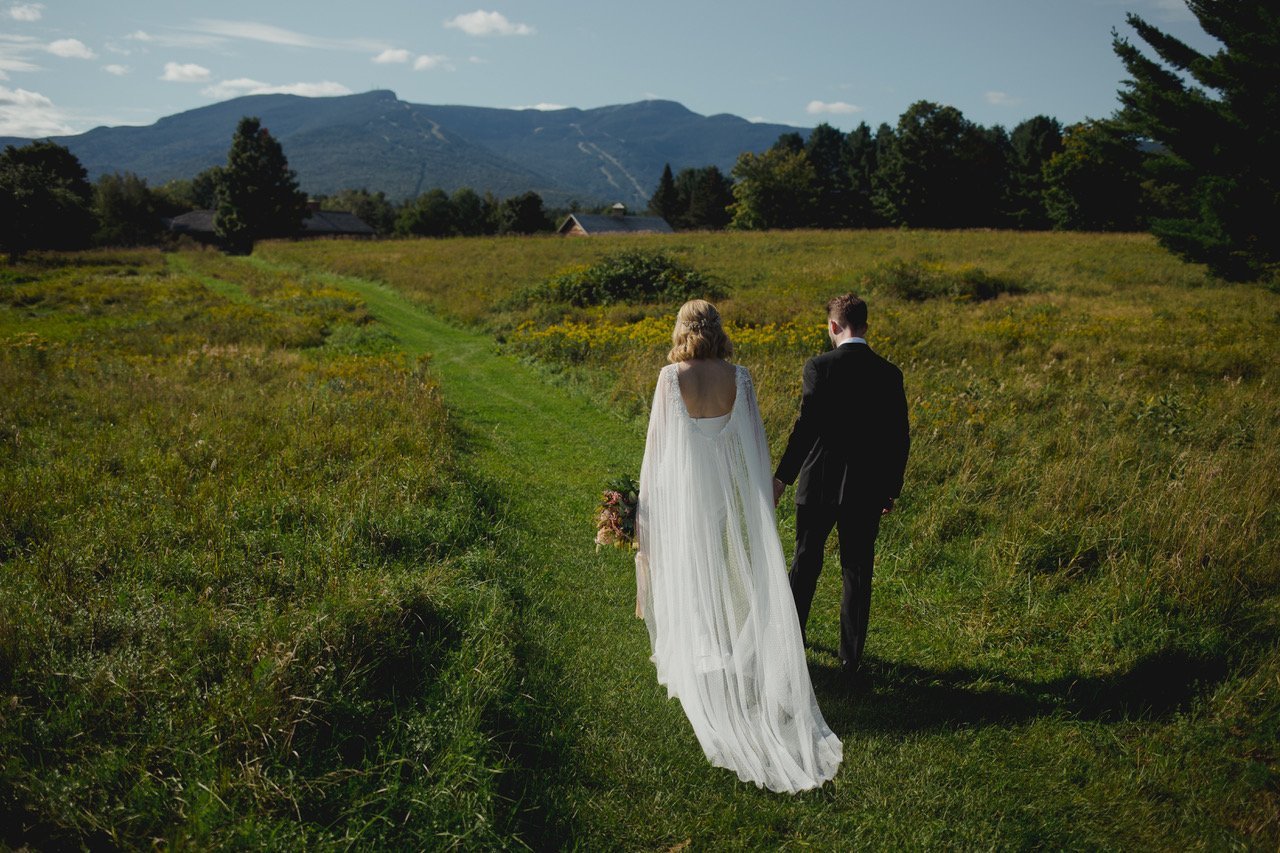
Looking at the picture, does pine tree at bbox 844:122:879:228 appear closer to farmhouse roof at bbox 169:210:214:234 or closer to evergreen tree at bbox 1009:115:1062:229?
evergreen tree at bbox 1009:115:1062:229

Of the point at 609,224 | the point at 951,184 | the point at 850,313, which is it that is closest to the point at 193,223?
the point at 609,224

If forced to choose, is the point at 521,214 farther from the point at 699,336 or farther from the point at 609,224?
the point at 699,336

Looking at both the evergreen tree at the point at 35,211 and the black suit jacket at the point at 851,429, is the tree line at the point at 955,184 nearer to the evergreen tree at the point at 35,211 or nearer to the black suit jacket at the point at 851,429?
the evergreen tree at the point at 35,211

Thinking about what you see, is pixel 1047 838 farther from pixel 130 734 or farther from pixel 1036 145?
pixel 1036 145

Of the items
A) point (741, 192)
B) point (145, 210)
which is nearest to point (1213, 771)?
point (741, 192)

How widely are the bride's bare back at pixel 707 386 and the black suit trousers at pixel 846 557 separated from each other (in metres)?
0.81

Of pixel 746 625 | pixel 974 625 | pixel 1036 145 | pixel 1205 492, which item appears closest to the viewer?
pixel 746 625

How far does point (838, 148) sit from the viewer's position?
91188 millimetres

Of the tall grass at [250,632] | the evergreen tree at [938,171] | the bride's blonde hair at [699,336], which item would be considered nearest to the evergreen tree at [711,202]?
the evergreen tree at [938,171]

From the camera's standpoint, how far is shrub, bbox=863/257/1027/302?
1988 centimetres

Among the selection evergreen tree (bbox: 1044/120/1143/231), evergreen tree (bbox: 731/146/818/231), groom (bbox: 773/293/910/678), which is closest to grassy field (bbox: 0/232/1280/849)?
groom (bbox: 773/293/910/678)

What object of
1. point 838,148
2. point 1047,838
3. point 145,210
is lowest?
point 1047,838

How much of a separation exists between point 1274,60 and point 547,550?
993 inches

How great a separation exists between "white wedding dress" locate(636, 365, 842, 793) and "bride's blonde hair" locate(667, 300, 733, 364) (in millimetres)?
142
